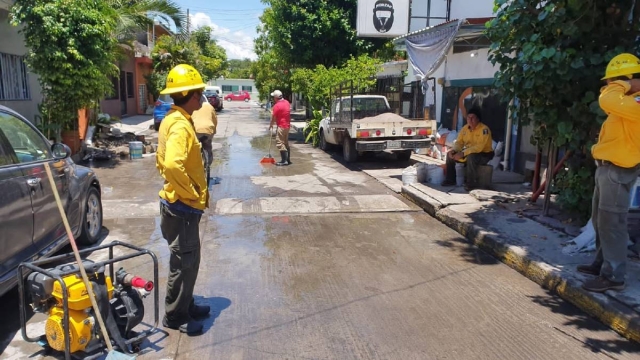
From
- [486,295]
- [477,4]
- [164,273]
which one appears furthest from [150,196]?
[477,4]

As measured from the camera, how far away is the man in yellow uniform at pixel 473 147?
28.6ft

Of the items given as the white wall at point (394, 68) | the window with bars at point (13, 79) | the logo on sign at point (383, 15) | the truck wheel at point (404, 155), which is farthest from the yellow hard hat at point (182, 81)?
the white wall at point (394, 68)

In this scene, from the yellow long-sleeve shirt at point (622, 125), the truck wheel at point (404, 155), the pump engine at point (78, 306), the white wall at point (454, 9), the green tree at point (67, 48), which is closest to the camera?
the pump engine at point (78, 306)

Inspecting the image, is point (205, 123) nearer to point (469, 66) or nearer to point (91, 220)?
point (91, 220)

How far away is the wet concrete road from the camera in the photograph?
372cm

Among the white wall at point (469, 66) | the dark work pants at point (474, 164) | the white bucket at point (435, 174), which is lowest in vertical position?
the white bucket at point (435, 174)

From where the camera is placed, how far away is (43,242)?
4.43 meters

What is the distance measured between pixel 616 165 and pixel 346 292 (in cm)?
257

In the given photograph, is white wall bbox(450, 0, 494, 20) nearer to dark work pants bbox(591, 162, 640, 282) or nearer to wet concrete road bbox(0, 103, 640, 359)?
wet concrete road bbox(0, 103, 640, 359)

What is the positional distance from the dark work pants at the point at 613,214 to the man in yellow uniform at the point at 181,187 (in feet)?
11.0

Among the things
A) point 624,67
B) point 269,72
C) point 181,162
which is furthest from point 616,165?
point 269,72

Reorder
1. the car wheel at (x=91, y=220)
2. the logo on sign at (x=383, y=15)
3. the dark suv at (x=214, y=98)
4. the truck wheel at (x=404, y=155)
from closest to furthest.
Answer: the car wheel at (x=91, y=220) → the truck wheel at (x=404, y=155) → the logo on sign at (x=383, y=15) → the dark suv at (x=214, y=98)

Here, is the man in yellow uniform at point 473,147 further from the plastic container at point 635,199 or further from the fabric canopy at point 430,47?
the plastic container at point 635,199

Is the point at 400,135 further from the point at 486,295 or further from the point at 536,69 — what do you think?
the point at 486,295
